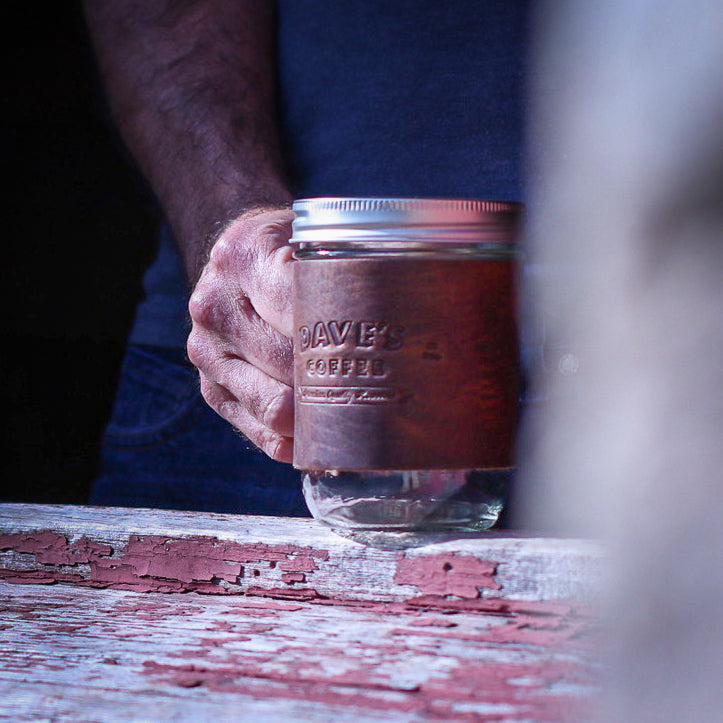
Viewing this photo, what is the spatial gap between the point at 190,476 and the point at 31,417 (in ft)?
3.20

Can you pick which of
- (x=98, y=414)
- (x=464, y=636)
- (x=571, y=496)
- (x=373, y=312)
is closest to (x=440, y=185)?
(x=373, y=312)

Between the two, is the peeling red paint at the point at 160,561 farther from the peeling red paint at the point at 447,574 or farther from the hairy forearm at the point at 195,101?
the hairy forearm at the point at 195,101

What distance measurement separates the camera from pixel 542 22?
1.27 meters

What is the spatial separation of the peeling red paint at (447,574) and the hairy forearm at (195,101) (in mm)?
669

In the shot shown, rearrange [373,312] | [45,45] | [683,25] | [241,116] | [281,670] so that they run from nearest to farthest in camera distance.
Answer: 1. [683,25]
2. [281,670]
3. [373,312]
4. [241,116]
5. [45,45]

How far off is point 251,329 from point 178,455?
50 centimetres

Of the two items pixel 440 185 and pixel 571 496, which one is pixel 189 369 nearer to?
pixel 440 185

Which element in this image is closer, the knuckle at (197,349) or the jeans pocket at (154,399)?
the knuckle at (197,349)

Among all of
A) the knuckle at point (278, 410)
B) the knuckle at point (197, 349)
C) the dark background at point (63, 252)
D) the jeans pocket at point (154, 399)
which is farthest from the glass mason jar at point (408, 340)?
the dark background at point (63, 252)

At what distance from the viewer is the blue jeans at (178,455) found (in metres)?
1.44

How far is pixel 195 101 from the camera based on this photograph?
1492 mm

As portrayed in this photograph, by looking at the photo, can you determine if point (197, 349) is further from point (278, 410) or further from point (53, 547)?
point (53, 547)

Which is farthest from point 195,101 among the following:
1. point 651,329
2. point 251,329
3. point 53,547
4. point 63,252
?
point 651,329

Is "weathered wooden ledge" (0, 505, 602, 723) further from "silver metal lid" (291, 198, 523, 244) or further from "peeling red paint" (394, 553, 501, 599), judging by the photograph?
"silver metal lid" (291, 198, 523, 244)
